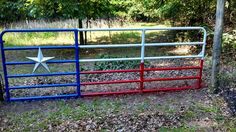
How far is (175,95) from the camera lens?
624cm

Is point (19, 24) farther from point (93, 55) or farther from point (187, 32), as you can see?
point (187, 32)

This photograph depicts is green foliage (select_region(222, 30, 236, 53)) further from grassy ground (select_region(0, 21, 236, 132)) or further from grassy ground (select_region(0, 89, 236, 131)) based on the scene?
grassy ground (select_region(0, 89, 236, 131))

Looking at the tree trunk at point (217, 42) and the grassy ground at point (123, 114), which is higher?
the tree trunk at point (217, 42)

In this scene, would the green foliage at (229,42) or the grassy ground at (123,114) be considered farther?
the green foliage at (229,42)

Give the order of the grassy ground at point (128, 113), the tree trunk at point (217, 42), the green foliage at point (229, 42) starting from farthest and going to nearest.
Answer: the green foliage at point (229, 42) < the tree trunk at point (217, 42) < the grassy ground at point (128, 113)

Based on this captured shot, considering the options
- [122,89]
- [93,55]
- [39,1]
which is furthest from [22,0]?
[122,89]

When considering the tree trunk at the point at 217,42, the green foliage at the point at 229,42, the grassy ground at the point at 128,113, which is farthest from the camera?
the green foliage at the point at 229,42

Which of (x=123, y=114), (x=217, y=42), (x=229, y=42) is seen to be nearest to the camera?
(x=123, y=114)

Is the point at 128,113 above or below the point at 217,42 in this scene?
below

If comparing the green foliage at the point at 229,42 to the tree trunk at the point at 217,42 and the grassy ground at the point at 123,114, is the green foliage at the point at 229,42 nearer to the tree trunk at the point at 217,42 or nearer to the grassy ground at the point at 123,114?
the tree trunk at the point at 217,42

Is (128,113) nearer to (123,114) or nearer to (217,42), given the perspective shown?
(123,114)

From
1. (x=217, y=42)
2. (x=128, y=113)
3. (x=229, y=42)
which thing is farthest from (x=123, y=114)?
(x=229, y=42)

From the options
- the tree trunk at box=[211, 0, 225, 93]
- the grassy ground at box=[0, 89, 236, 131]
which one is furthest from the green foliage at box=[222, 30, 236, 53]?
the grassy ground at box=[0, 89, 236, 131]

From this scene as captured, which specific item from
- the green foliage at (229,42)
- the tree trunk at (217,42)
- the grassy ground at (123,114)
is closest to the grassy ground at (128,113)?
the grassy ground at (123,114)
